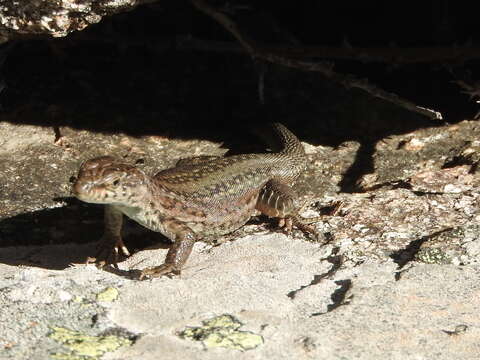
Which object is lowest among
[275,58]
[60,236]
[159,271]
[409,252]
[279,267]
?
[60,236]

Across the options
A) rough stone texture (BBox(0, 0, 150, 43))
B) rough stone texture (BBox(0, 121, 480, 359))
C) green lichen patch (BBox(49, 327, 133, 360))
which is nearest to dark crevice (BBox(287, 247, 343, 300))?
rough stone texture (BBox(0, 121, 480, 359))

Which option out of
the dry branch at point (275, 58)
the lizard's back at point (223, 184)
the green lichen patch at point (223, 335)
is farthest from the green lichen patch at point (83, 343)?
the dry branch at point (275, 58)

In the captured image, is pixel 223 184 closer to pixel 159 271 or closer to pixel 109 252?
pixel 109 252

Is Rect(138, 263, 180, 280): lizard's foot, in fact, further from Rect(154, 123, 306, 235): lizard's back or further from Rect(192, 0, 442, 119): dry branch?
Rect(192, 0, 442, 119): dry branch

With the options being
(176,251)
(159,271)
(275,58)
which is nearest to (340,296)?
(159,271)

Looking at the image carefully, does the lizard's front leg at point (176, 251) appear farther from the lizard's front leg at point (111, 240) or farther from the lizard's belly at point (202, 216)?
the lizard's front leg at point (111, 240)
